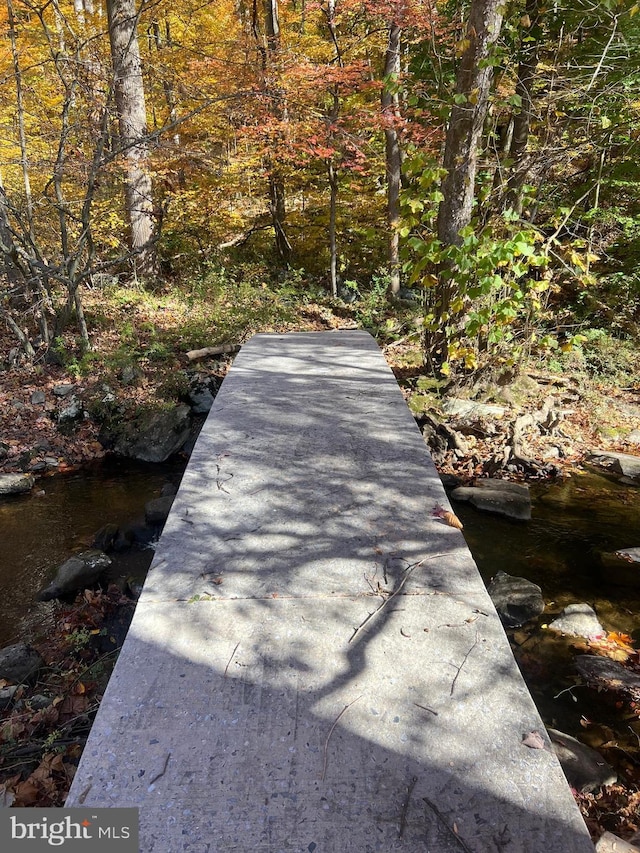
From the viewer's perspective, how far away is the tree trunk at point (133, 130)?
27.4ft

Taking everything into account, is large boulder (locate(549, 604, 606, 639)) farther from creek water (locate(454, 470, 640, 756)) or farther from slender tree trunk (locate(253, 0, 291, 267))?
slender tree trunk (locate(253, 0, 291, 267))

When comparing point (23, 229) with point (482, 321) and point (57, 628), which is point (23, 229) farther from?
point (482, 321)

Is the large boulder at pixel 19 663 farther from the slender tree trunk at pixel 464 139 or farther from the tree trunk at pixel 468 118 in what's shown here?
the tree trunk at pixel 468 118

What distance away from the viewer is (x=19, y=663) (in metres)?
3.31

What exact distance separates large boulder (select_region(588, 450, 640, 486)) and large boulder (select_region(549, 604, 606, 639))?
247 cm

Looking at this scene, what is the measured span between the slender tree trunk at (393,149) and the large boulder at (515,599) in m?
5.42

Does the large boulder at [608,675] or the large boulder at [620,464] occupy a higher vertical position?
the large boulder at [608,675]

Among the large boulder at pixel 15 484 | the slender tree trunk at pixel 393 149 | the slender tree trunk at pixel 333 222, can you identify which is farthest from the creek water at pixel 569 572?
the slender tree trunk at pixel 333 222

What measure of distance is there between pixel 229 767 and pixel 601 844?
1.43m

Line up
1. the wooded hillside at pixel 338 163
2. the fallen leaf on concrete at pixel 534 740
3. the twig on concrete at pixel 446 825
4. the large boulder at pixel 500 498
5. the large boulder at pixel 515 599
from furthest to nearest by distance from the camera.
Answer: the wooded hillside at pixel 338 163 → the large boulder at pixel 500 498 → the large boulder at pixel 515 599 → the fallen leaf on concrete at pixel 534 740 → the twig on concrete at pixel 446 825

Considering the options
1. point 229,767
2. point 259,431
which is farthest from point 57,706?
point 259,431

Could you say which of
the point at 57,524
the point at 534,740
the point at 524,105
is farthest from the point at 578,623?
the point at 524,105

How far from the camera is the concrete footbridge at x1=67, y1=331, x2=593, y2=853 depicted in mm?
1694

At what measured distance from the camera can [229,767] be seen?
1834 millimetres
